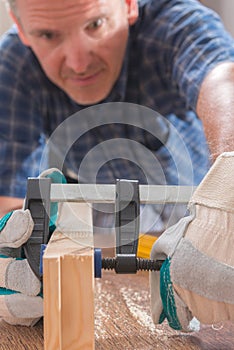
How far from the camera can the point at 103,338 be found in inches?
23.7

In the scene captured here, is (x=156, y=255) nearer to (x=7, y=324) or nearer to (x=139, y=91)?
(x=7, y=324)

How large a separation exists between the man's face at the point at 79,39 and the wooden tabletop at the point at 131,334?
658mm

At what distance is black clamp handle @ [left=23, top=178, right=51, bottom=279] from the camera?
1.80ft

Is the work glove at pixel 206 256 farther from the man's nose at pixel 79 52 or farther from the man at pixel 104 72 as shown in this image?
the man's nose at pixel 79 52

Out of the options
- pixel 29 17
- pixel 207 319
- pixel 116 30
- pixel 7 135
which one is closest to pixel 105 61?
pixel 116 30

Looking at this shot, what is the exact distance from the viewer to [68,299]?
48 centimetres

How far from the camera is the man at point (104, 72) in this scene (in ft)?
3.88

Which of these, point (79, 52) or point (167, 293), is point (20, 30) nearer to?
point (79, 52)

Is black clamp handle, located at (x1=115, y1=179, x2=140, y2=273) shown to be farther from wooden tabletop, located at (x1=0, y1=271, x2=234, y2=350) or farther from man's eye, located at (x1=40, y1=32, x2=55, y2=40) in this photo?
man's eye, located at (x1=40, y1=32, x2=55, y2=40)

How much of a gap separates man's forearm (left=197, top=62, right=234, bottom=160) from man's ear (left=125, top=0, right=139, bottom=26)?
1.11 feet

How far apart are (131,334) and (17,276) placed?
0.14m

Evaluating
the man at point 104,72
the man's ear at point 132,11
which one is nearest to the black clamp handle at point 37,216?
the man at point 104,72

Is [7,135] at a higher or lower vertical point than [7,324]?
higher

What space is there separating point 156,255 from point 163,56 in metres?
0.84
